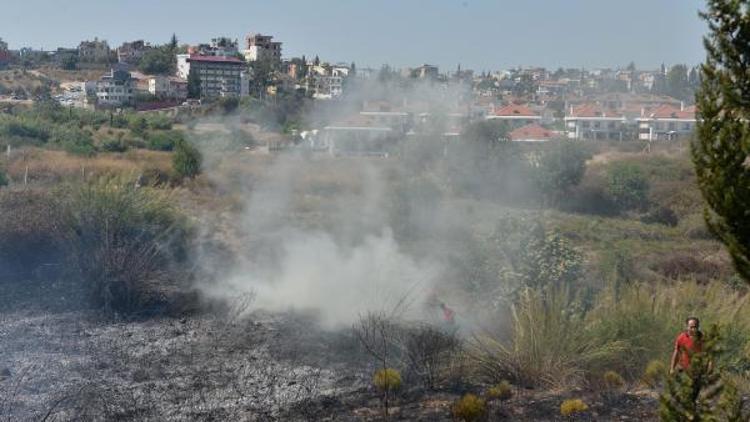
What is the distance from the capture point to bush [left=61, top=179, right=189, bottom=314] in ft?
46.2

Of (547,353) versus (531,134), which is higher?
(531,134)

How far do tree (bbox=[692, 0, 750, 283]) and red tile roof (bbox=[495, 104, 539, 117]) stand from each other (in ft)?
140

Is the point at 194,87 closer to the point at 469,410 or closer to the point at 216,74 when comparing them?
the point at 216,74

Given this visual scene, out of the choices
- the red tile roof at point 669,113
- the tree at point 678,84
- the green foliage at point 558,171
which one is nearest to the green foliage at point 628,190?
the green foliage at point 558,171

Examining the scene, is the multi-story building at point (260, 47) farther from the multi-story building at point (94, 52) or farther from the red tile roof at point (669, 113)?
the red tile roof at point (669, 113)

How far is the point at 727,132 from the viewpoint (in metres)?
4.36

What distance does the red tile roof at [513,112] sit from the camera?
1858 inches

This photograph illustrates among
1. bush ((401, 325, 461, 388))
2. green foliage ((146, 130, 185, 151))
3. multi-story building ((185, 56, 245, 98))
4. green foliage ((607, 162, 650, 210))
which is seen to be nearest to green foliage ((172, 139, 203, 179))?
green foliage ((146, 130, 185, 151))

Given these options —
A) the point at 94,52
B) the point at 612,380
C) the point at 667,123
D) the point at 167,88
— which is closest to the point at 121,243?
the point at 612,380

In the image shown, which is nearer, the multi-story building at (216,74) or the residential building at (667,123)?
the residential building at (667,123)

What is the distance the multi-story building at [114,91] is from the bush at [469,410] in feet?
175

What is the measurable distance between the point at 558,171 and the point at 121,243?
18.2 meters

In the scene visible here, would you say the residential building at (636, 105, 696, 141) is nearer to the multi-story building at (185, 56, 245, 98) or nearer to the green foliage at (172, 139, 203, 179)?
the multi-story building at (185, 56, 245, 98)

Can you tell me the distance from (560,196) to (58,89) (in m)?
47.8
